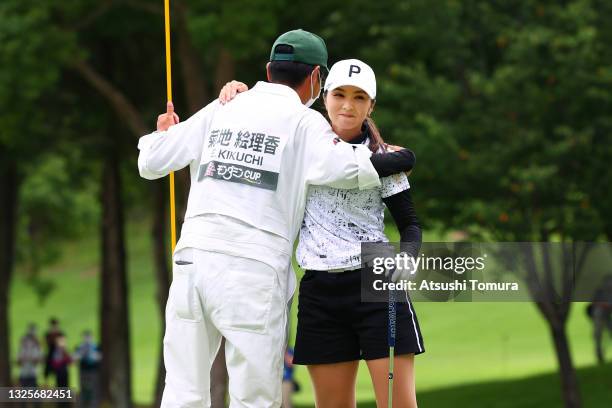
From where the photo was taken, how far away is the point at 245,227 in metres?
5.60

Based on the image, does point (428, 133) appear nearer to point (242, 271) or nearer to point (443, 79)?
point (443, 79)

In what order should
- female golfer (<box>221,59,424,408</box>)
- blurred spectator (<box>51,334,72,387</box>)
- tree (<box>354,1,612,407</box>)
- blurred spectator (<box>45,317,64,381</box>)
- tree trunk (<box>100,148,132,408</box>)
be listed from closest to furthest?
1. female golfer (<box>221,59,424,408</box>)
2. tree (<box>354,1,612,407</box>)
3. blurred spectator (<box>51,334,72,387</box>)
4. blurred spectator (<box>45,317,64,381</box>)
5. tree trunk (<box>100,148,132,408</box>)

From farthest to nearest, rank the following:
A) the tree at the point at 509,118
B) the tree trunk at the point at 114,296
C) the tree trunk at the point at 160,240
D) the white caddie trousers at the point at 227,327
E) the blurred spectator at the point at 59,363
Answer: the tree trunk at the point at 114,296, the tree trunk at the point at 160,240, the blurred spectator at the point at 59,363, the tree at the point at 509,118, the white caddie trousers at the point at 227,327

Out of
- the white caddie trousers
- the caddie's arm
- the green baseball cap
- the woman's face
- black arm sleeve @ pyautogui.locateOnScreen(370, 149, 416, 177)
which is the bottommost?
the white caddie trousers

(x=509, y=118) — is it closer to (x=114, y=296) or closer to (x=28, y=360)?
(x=114, y=296)

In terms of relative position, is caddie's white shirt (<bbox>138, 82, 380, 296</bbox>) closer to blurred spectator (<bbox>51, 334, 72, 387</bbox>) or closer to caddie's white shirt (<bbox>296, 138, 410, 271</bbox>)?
caddie's white shirt (<bbox>296, 138, 410, 271</bbox>)

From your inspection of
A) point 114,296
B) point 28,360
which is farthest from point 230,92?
point 114,296

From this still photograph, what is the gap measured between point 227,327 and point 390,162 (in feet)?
3.00

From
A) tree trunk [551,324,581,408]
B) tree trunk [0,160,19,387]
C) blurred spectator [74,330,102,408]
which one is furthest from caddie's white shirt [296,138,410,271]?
tree trunk [0,160,19,387]

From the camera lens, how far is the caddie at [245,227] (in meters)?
5.57

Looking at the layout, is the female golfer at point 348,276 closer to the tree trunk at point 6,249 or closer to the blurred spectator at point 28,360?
the tree trunk at point 6,249

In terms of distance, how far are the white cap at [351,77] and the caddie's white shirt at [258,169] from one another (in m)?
0.17

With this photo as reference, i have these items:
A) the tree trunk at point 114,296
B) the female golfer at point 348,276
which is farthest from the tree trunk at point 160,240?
the female golfer at point 348,276

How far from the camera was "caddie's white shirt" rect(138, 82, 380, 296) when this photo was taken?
18.4ft
